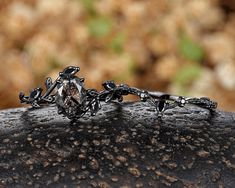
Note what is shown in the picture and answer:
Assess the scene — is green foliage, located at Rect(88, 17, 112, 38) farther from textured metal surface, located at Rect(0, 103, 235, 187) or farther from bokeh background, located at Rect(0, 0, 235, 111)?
textured metal surface, located at Rect(0, 103, 235, 187)

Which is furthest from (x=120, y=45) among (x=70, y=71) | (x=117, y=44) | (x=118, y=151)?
(x=118, y=151)

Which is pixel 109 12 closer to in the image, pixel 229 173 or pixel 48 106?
pixel 48 106

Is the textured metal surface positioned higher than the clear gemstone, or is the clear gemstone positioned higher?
the clear gemstone

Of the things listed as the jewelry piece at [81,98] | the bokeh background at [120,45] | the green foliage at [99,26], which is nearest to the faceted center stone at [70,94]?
the jewelry piece at [81,98]

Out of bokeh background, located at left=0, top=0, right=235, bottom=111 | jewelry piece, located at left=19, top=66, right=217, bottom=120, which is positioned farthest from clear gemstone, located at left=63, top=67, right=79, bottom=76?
bokeh background, located at left=0, top=0, right=235, bottom=111

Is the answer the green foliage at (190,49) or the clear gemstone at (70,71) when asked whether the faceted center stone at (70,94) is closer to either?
the clear gemstone at (70,71)

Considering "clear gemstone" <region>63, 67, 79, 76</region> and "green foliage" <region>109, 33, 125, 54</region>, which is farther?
"green foliage" <region>109, 33, 125, 54</region>

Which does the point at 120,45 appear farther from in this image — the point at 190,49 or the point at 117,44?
the point at 190,49
